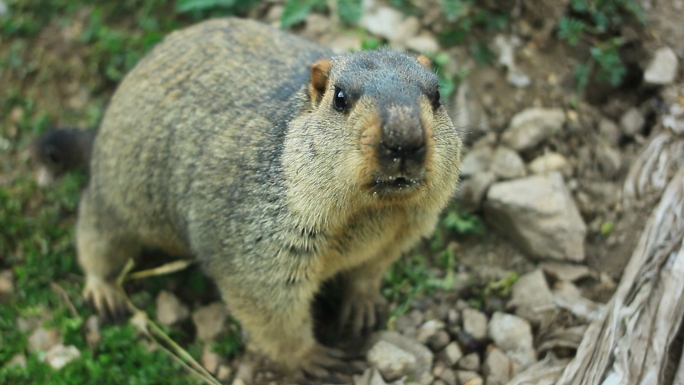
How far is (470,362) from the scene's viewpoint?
4.38 meters

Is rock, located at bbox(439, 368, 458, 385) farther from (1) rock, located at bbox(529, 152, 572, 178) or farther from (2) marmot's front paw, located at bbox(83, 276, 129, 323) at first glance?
(2) marmot's front paw, located at bbox(83, 276, 129, 323)

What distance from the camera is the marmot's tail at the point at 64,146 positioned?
546cm

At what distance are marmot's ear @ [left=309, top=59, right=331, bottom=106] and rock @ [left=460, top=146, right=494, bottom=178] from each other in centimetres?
190

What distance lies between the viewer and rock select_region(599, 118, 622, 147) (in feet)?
17.7

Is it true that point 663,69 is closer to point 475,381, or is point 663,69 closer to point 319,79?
point 475,381

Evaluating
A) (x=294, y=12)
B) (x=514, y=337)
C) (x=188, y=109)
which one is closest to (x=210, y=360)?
(x=188, y=109)

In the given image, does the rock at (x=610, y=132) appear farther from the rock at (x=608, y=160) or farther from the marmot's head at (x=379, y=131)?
the marmot's head at (x=379, y=131)

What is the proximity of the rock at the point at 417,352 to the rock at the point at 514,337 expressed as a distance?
0.49 meters

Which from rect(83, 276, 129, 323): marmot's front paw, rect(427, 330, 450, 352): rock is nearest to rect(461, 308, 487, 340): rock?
rect(427, 330, 450, 352): rock

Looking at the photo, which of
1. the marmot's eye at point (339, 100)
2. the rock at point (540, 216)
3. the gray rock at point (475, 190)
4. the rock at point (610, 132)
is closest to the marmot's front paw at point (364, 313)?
the gray rock at point (475, 190)

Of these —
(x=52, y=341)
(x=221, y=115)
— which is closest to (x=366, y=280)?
(x=221, y=115)

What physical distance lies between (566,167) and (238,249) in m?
2.90

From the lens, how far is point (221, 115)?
4.29 m

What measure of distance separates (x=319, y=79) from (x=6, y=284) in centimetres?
327
